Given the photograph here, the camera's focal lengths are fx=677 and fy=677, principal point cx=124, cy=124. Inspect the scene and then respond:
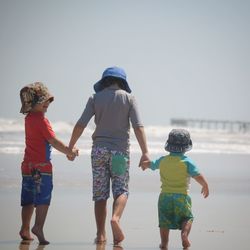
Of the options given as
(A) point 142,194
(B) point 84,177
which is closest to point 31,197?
(A) point 142,194

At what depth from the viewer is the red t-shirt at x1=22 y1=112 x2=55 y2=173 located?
603 centimetres

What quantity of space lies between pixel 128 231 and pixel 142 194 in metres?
2.98

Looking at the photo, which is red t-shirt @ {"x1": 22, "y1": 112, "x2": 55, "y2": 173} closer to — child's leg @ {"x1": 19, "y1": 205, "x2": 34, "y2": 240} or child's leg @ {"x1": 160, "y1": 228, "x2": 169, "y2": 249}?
child's leg @ {"x1": 19, "y1": 205, "x2": 34, "y2": 240}

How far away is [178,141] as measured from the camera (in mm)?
6023

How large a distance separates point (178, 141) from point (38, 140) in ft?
4.11

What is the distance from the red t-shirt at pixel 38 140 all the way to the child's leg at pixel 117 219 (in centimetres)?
69

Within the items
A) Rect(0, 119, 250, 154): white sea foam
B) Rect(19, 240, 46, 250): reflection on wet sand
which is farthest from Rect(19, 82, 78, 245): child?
Rect(0, 119, 250, 154): white sea foam

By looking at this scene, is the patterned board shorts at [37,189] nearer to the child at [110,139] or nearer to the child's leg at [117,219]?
the child at [110,139]

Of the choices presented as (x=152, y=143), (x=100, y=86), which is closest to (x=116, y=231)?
(x=100, y=86)

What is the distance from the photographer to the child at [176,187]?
19.4ft

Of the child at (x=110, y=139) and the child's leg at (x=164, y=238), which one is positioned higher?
the child at (x=110, y=139)

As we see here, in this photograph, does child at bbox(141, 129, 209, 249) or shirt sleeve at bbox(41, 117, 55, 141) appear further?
shirt sleeve at bbox(41, 117, 55, 141)

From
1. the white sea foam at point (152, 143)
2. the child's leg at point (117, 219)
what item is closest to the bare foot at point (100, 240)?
the child's leg at point (117, 219)

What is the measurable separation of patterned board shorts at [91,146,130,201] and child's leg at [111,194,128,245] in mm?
74
